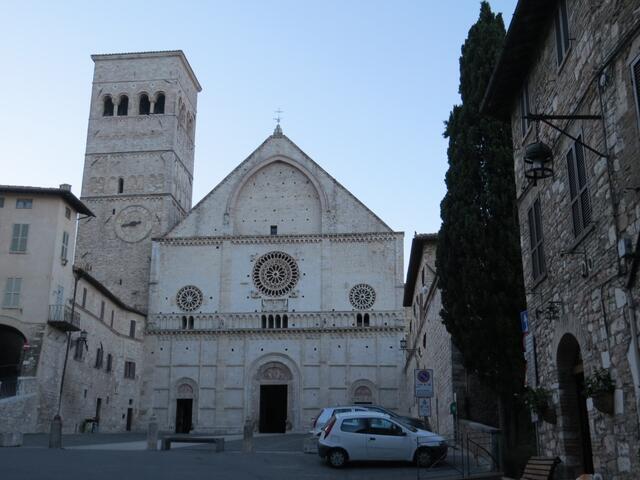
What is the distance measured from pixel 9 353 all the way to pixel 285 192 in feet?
67.3

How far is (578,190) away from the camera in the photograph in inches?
391

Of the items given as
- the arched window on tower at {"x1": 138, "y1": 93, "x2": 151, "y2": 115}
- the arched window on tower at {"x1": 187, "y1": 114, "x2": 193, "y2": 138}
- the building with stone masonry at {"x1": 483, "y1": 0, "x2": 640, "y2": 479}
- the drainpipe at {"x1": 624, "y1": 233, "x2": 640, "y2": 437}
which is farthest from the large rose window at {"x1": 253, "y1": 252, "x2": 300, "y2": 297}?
the drainpipe at {"x1": 624, "y1": 233, "x2": 640, "y2": 437}

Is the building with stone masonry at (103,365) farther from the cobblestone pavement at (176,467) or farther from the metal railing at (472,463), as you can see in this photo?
the metal railing at (472,463)

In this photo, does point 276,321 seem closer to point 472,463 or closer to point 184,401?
point 184,401

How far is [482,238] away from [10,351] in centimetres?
2509

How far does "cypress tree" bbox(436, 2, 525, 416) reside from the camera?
16.7 m

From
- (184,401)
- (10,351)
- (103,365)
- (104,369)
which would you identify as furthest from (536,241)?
(184,401)

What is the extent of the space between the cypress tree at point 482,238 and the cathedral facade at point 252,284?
26.2 meters

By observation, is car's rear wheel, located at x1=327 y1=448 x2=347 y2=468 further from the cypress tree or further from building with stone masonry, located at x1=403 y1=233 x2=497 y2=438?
the cypress tree

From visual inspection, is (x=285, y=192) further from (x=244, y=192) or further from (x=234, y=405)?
(x=234, y=405)

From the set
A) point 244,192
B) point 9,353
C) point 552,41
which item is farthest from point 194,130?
point 552,41

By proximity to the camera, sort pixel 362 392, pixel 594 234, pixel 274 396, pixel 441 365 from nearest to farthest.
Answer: pixel 594 234, pixel 441 365, pixel 362 392, pixel 274 396

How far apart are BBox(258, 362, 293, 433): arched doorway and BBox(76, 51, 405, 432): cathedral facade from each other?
0.29ft

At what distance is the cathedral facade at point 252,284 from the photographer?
145ft
